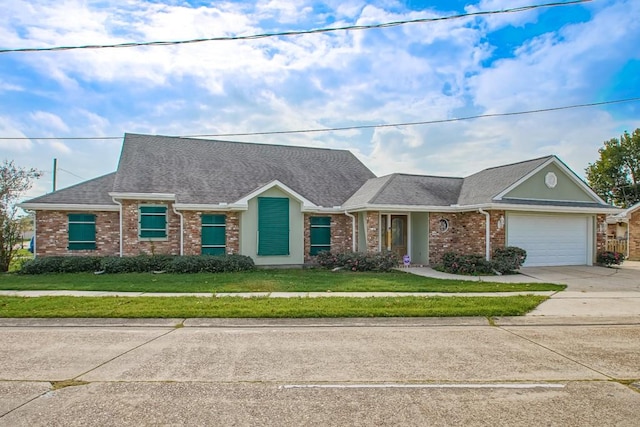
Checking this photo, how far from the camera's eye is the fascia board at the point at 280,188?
17594 mm

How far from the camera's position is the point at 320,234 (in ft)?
63.9

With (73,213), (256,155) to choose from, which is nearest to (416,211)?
(256,155)

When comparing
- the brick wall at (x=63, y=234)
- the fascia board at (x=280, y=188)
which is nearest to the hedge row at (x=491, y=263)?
the fascia board at (x=280, y=188)

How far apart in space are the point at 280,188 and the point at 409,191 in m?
5.82

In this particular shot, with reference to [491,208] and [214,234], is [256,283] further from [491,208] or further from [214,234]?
[491,208]

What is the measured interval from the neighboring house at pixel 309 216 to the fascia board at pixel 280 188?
44 mm

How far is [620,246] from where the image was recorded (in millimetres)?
25734

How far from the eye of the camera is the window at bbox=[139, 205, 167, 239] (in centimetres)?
1773

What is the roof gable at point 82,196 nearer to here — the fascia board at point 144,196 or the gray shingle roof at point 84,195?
the gray shingle roof at point 84,195

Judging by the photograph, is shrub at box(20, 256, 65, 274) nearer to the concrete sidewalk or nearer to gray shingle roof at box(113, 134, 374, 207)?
gray shingle roof at box(113, 134, 374, 207)

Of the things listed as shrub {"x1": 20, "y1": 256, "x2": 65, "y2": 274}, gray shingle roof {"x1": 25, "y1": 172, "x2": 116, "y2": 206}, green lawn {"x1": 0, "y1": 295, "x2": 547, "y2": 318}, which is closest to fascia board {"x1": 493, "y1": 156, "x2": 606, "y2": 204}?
green lawn {"x1": 0, "y1": 295, "x2": 547, "y2": 318}

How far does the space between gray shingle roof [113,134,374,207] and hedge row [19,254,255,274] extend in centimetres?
266

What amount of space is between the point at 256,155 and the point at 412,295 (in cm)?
1427

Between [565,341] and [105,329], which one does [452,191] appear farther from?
[105,329]
